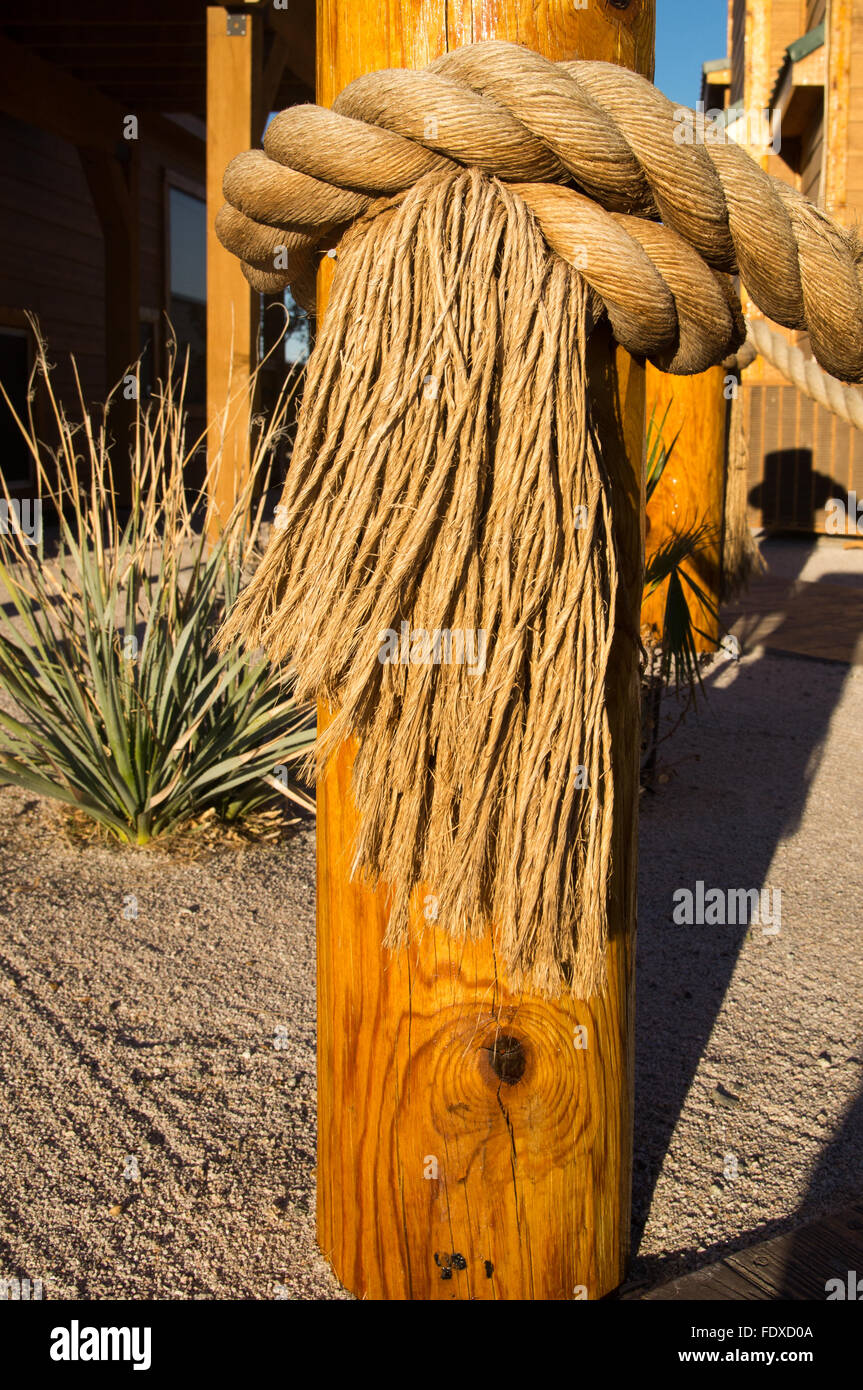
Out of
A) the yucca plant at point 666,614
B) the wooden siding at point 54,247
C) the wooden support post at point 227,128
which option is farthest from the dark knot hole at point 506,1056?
the wooden siding at point 54,247

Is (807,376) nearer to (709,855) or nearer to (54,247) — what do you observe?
(709,855)

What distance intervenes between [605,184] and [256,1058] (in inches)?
70.4

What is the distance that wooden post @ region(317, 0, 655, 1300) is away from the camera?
1.28m

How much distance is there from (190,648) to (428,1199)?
243 cm

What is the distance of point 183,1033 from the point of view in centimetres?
237

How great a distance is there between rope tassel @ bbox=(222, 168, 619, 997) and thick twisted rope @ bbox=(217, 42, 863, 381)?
0.13 ft

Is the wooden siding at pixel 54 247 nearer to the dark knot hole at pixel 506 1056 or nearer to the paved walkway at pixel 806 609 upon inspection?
the paved walkway at pixel 806 609

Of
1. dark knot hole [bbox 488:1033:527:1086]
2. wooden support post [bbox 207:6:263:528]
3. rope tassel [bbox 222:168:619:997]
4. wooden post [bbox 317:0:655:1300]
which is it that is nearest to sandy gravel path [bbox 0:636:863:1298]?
wooden post [bbox 317:0:655:1300]

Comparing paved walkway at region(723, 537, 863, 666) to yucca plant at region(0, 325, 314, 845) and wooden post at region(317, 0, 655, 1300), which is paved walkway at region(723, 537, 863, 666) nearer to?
yucca plant at region(0, 325, 314, 845)

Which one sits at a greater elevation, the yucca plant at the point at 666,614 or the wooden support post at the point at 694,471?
the wooden support post at the point at 694,471

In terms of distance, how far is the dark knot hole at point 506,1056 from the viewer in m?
1.30

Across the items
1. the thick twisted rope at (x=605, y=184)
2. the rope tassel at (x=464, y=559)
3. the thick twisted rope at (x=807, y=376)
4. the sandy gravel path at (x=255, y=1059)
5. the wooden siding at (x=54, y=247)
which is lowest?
the sandy gravel path at (x=255, y=1059)

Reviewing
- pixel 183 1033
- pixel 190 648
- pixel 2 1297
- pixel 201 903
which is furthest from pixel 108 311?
pixel 2 1297

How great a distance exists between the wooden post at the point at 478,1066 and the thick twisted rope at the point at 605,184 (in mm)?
123
